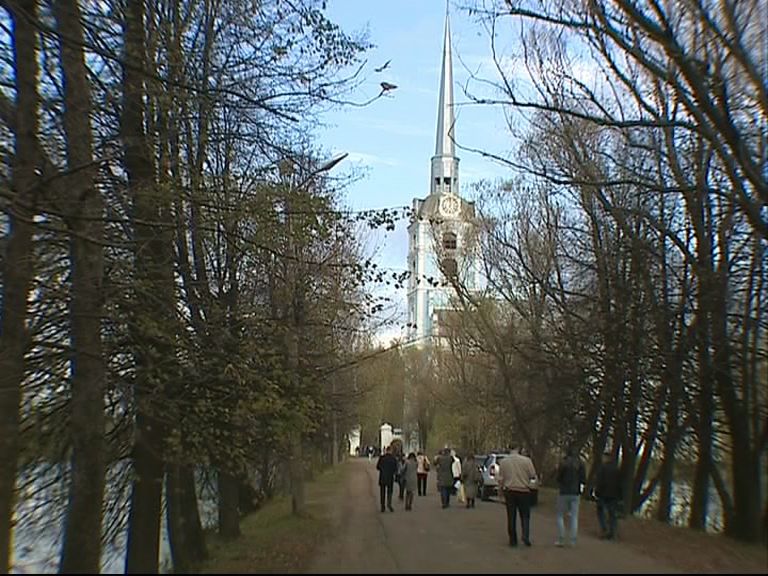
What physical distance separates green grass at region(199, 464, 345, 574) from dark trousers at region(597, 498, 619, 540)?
5300 millimetres

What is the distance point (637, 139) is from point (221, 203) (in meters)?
13.0

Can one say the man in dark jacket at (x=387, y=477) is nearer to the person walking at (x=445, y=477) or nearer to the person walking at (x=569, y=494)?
the person walking at (x=445, y=477)

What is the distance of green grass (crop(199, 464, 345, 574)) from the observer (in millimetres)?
13891

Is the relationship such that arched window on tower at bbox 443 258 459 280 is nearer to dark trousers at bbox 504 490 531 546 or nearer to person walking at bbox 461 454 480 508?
person walking at bbox 461 454 480 508

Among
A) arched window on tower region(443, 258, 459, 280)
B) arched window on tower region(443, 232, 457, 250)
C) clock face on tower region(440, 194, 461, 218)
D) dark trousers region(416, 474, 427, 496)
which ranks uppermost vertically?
clock face on tower region(440, 194, 461, 218)

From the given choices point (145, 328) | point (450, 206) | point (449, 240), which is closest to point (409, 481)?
point (145, 328)

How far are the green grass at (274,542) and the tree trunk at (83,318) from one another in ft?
5.74

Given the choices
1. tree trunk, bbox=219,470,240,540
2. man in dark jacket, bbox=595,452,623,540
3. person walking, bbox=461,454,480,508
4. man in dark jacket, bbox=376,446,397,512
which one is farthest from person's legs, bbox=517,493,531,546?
person walking, bbox=461,454,480,508

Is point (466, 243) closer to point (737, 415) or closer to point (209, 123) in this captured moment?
point (737, 415)

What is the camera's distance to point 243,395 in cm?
1653

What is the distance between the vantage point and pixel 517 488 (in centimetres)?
1697

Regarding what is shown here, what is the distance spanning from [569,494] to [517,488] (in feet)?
3.80

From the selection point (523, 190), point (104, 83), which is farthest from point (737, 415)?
point (523, 190)

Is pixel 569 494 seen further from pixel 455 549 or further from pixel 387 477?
pixel 387 477
